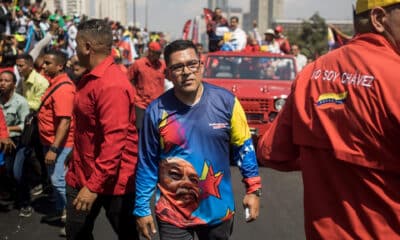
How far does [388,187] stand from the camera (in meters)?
1.71

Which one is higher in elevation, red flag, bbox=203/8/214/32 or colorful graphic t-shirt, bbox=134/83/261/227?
red flag, bbox=203/8/214/32

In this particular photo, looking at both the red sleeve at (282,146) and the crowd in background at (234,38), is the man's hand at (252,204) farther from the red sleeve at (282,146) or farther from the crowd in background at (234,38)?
the crowd in background at (234,38)

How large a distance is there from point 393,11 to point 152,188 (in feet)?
5.74

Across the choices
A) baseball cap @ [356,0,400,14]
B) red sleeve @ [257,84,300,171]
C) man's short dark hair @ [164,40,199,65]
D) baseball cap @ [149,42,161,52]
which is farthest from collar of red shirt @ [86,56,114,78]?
baseball cap @ [149,42,161,52]

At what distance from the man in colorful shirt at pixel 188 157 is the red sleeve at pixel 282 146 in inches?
36.7

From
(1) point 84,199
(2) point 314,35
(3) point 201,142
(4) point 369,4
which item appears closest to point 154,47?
(1) point 84,199

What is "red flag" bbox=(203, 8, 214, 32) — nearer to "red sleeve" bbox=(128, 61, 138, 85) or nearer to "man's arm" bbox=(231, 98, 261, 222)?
"red sleeve" bbox=(128, 61, 138, 85)

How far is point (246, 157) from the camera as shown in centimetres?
314

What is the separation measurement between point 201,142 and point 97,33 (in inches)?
40.1

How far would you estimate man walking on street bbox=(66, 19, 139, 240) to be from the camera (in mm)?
3178

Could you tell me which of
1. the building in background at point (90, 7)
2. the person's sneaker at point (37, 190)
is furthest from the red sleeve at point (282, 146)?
the building in background at point (90, 7)

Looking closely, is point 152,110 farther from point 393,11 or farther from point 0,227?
point 0,227

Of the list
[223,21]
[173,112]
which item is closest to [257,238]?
[173,112]

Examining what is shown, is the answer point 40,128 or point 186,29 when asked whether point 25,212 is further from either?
point 186,29
